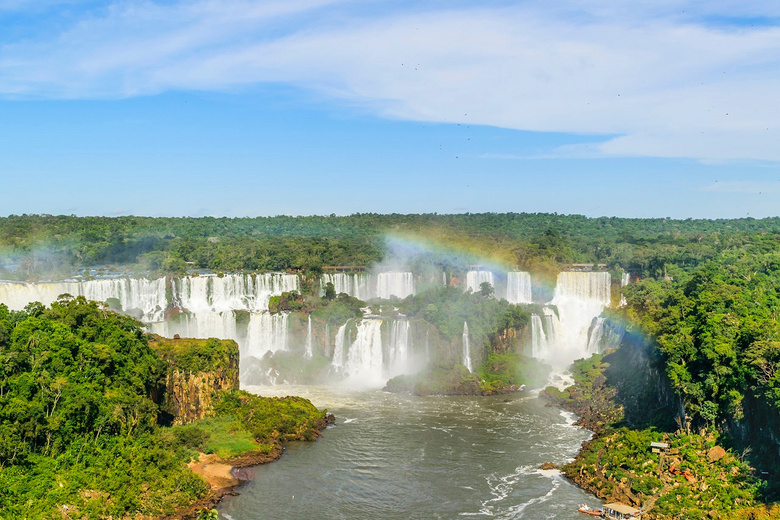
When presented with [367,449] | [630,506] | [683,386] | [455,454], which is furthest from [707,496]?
[367,449]

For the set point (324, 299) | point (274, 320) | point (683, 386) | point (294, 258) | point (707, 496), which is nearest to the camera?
point (707, 496)

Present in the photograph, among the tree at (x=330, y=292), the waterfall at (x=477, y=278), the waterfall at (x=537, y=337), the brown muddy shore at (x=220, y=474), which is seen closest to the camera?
the brown muddy shore at (x=220, y=474)

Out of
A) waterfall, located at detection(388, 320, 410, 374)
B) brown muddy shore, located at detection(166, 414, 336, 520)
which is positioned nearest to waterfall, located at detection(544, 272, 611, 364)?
waterfall, located at detection(388, 320, 410, 374)

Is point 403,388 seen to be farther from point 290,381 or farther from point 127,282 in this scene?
point 127,282

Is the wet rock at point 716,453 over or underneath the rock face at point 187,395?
underneath

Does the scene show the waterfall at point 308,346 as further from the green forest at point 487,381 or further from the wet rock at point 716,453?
the wet rock at point 716,453

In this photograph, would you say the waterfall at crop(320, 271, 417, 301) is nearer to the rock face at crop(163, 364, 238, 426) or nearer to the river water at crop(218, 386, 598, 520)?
the river water at crop(218, 386, 598, 520)

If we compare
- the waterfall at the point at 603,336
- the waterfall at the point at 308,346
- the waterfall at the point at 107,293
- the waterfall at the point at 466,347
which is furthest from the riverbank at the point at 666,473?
the waterfall at the point at 107,293
